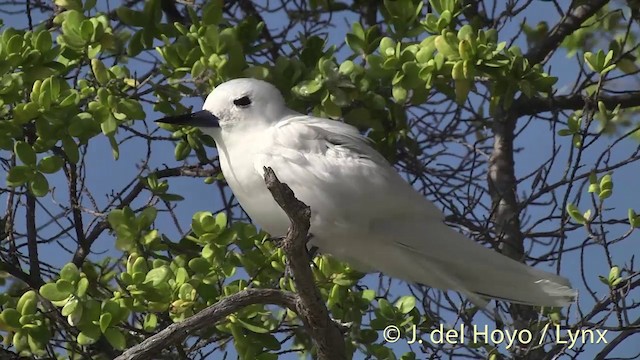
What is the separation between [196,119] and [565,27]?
2.93 ft

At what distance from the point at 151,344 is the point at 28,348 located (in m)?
0.44

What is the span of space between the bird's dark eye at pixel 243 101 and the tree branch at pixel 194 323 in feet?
1.27

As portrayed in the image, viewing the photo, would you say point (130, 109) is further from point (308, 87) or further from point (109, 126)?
point (308, 87)

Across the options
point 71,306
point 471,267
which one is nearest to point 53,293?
point 71,306

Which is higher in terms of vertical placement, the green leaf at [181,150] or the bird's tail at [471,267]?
the green leaf at [181,150]

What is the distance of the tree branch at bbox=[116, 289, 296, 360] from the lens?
148 centimetres

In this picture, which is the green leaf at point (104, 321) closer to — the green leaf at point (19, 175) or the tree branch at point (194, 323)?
the tree branch at point (194, 323)

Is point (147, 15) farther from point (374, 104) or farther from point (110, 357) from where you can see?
point (110, 357)

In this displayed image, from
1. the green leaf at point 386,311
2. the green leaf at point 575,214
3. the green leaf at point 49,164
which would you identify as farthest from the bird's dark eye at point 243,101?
the green leaf at point 575,214

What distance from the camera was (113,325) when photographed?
1601mm

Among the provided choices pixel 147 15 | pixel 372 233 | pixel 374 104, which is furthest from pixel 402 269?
pixel 147 15

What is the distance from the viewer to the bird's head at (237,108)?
177 centimetres

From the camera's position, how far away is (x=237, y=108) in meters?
1.78

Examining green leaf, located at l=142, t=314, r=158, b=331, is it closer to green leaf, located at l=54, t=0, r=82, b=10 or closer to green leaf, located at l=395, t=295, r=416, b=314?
green leaf, located at l=395, t=295, r=416, b=314
